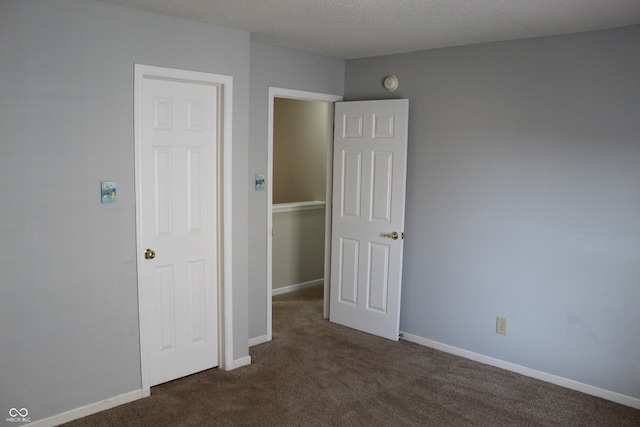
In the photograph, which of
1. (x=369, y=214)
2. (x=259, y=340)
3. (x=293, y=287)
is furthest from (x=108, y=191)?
(x=293, y=287)

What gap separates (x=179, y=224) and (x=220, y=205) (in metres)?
0.34

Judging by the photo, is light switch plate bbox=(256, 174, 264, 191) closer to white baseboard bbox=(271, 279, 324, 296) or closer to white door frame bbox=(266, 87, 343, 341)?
white door frame bbox=(266, 87, 343, 341)

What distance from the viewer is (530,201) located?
3.65m

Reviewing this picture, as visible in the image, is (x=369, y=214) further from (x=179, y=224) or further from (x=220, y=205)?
(x=179, y=224)

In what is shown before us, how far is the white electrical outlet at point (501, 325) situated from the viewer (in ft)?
12.6

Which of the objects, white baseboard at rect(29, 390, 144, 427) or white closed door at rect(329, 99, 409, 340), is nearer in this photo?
white baseboard at rect(29, 390, 144, 427)

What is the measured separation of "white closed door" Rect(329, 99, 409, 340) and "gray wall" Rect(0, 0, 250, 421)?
→ 66.6 inches

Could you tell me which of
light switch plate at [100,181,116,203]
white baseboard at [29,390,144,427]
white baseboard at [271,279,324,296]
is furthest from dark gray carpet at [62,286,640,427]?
white baseboard at [271,279,324,296]

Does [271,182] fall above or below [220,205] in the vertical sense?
above

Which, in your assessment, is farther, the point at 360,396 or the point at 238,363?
the point at 238,363

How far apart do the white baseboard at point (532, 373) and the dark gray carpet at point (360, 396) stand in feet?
0.18

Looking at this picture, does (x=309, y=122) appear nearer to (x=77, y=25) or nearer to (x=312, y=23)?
(x=312, y=23)

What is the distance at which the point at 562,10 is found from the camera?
2863 millimetres

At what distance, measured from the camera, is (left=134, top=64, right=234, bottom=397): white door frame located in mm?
3129
